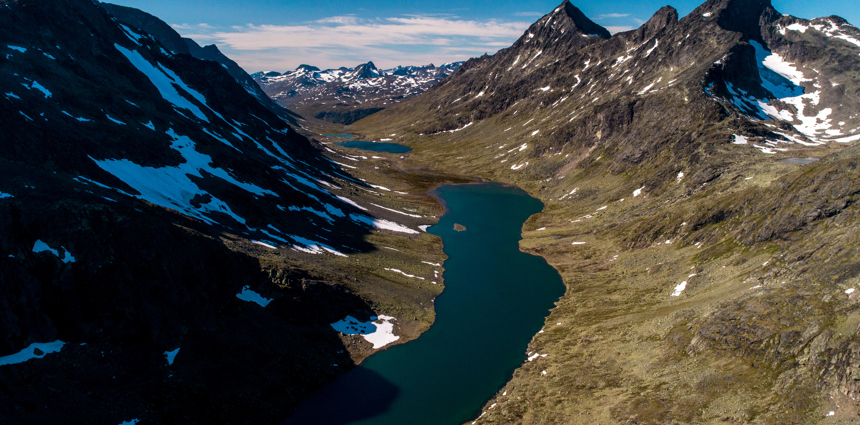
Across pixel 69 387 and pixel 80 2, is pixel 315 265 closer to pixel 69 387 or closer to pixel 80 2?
pixel 69 387

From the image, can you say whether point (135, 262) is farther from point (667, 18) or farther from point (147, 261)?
point (667, 18)

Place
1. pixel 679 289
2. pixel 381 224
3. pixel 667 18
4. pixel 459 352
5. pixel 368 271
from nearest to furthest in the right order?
pixel 459 352, pixel 679 289, pixel 368 271, pixel 381 224, pixel 667 18

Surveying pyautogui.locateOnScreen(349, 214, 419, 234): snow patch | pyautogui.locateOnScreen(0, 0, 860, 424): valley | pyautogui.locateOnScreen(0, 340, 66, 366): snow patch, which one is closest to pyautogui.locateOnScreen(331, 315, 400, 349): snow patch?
pyautogui.locateOnScreen(0, 0, 860, 424): valley

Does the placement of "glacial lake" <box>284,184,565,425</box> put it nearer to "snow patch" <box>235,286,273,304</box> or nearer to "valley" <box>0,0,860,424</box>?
"valley" <box>0,0,860,424</box>

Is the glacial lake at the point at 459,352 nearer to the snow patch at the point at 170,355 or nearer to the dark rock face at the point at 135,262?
the dark rock face at the point at 135,262

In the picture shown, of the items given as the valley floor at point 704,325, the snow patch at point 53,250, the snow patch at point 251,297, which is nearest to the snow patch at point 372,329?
the snow patch at point 251,297

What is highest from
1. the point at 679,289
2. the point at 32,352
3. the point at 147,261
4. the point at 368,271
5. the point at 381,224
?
the point at 147,261

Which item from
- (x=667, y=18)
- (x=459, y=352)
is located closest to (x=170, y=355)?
(x=459, y=352)
